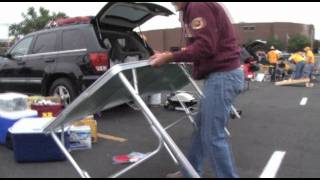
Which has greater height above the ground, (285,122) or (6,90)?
(6,90)

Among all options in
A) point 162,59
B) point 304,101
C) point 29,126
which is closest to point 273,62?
point 304,101

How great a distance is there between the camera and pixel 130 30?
365 inches

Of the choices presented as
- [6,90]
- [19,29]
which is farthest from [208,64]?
[19,29]

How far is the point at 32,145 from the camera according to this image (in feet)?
18.2

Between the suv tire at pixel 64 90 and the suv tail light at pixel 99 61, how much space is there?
68 cm

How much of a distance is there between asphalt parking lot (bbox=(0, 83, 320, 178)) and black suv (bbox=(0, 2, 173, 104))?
1.02 meters

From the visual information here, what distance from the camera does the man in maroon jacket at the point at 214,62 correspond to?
3.67m

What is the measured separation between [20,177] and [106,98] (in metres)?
1.63

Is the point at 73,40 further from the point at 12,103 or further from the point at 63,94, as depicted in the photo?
the point at 12,103

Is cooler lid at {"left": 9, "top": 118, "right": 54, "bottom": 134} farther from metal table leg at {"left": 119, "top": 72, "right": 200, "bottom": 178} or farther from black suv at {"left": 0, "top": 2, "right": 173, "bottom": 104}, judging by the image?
black suv at {"left": 0, "top": 2, "right": 173, "bottom": 104}

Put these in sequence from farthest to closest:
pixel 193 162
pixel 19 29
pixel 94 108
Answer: pixel 19 29 → pixel 193 162 → pixel 94 108

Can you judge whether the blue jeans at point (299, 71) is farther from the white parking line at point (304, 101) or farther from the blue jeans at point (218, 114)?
the blue jeans at point (218, 114)

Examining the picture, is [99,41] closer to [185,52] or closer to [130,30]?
[130,30]

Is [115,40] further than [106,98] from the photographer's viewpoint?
Yes
